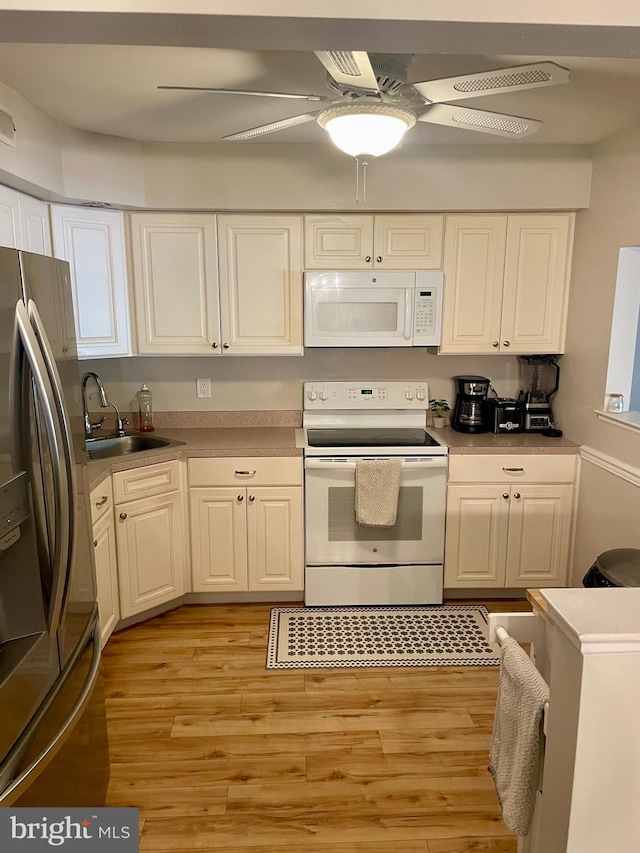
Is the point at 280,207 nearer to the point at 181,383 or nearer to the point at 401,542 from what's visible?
the point at 181,383

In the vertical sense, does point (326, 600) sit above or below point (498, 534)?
below

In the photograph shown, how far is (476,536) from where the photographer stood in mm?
3219

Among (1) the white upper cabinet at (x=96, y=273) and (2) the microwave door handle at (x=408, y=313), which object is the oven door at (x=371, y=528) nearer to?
(2) the microwave door handle at (x=408, y=313)

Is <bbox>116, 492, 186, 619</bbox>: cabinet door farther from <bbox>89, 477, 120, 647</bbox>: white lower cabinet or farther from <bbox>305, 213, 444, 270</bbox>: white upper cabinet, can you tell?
<bbox>305, 213, 444, 270</bbox>: white upper cabinet

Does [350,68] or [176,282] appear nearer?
[350,68]

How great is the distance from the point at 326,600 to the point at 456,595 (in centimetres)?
76

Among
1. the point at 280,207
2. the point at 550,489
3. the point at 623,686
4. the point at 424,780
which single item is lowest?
the point at 424,780

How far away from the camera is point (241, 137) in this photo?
222 cm

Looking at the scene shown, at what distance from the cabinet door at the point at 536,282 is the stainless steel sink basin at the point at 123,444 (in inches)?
77.8

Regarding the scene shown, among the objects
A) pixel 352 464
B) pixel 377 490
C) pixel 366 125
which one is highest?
pixel 366 125

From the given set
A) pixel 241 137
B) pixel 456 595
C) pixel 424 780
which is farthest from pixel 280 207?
pixel 424 780

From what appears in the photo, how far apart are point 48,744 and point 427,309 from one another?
8.49 feet

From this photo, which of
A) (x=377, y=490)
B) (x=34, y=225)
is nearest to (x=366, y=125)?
(x=34, y=225)

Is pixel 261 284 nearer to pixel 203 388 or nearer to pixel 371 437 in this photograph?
pixel 203 388
